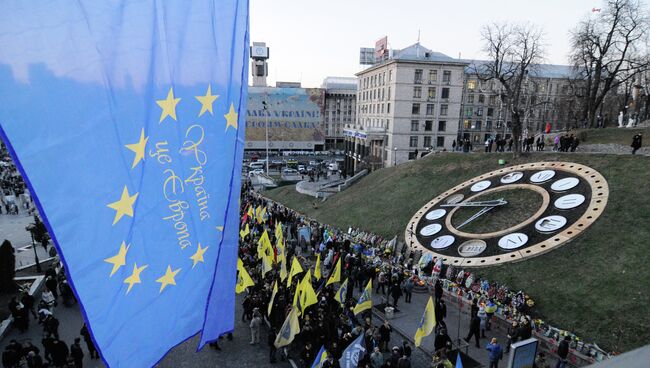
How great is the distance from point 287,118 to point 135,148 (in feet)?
342

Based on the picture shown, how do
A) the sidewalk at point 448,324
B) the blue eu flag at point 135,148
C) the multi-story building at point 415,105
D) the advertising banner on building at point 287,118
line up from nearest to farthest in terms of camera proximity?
the blue eu flag at point 135,148
the sidewalk at point 448,324
the multi-story building at point 415,105
the advertising banner on building at point 287,118

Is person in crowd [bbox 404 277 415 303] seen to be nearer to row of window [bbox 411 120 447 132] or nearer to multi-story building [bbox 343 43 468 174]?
multi-story building [bbox 343 43 468 174]

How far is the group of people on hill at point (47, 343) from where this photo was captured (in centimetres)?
1270

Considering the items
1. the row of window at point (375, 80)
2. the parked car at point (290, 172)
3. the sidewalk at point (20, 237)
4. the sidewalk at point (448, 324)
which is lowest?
the sidewalk at point (20, 237)

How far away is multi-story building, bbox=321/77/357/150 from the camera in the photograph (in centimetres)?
11919

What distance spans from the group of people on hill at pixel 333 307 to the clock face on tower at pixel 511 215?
11.5 ft

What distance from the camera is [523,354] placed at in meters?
11.2

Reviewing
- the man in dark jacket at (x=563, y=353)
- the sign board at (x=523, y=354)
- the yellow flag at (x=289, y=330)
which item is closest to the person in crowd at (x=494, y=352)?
the sign board at (x=523, y=354)

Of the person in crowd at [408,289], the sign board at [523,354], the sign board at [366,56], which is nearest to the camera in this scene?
the sign board at [523,354]

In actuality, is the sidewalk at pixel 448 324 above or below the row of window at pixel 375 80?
below

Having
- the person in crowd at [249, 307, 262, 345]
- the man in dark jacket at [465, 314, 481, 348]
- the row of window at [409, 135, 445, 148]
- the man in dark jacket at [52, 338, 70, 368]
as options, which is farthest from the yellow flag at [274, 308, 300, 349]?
the row of window at [409, 135, 445, 148]

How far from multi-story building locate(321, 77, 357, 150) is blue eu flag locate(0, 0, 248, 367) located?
114 m

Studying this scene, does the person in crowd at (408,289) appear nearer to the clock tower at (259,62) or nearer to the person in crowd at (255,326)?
the person in crowd at (255,326)

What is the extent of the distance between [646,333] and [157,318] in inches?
666
